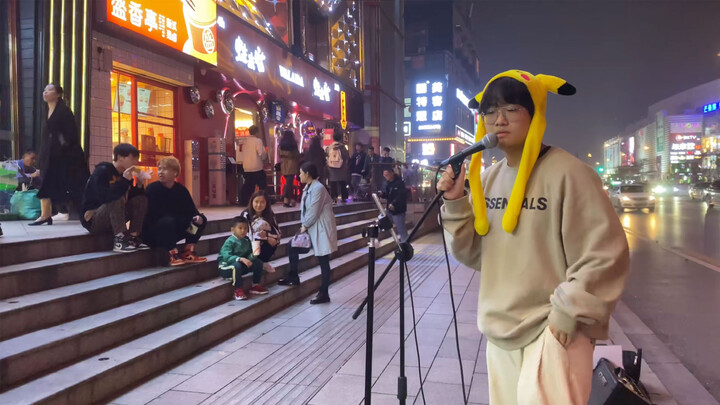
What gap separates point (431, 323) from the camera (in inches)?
252

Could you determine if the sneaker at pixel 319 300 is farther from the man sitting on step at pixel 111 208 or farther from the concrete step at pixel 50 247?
the concrete step at pixel 50 247

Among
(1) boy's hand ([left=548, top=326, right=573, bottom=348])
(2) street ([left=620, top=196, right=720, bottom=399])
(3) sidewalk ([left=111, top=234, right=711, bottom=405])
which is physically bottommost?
(3) sidewalk ([left=111, top=234, right=711, bottom=405])

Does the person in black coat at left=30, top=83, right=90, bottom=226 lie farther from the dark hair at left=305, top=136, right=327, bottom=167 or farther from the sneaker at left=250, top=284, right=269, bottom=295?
the dark hair at left=305, top=136, right=327, bottom=167

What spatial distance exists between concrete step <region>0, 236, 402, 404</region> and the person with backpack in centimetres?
706

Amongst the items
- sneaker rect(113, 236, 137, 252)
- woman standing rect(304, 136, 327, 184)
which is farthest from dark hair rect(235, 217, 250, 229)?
woman standing rect(304, 136, 327, 184)

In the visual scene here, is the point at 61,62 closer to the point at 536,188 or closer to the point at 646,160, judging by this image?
the point at 536,188

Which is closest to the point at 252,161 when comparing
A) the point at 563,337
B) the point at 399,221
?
the point at 399,221

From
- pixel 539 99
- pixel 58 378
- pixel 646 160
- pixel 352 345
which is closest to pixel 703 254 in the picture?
pixel 352 345

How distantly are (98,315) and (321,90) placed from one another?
51.3 feet

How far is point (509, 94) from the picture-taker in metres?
2.11

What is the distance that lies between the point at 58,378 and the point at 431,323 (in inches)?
161

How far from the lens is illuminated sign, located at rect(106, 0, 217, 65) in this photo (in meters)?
9.01

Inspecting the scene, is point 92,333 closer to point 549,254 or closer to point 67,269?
point 67,269

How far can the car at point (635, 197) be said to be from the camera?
25.7m
